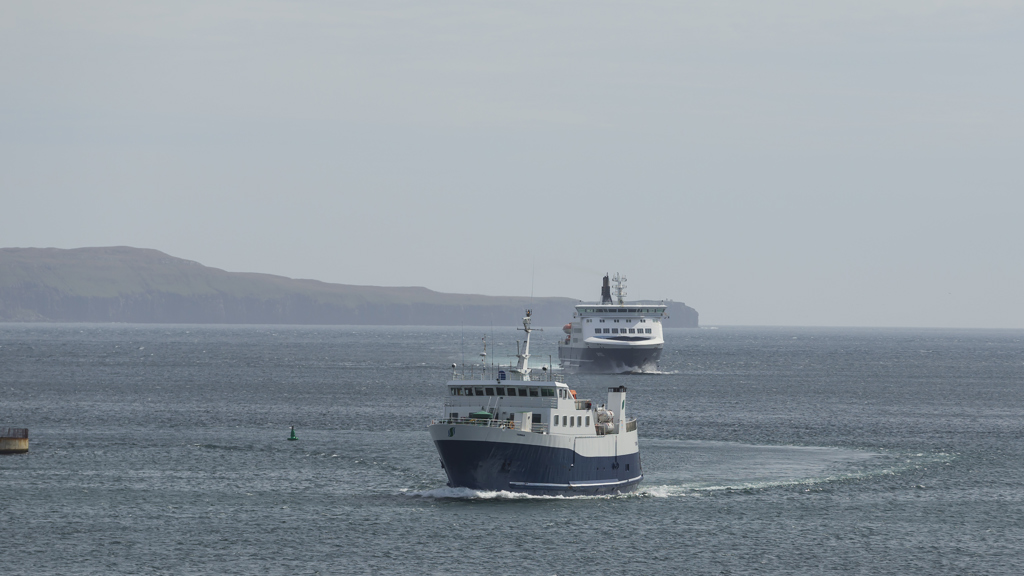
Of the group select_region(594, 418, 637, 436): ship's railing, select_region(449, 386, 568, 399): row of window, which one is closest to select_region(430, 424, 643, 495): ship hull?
select_region(594, 418, 637, 436): ship's railing

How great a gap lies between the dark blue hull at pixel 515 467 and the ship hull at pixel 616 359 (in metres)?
114

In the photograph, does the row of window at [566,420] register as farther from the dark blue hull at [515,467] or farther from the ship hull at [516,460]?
the dark blue hull at [515,467]

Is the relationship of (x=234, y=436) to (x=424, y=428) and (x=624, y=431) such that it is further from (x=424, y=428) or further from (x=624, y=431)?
(x=624, y=431)

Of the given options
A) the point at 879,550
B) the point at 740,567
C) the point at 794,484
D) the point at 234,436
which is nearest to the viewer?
the point at 740,567

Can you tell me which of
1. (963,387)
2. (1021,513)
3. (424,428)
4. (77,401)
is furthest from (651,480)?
(963,387)

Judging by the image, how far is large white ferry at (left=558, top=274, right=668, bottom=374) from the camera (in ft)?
575

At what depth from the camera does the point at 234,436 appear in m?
90.7

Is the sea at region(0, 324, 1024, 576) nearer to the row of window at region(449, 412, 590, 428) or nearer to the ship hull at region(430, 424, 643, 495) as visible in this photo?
the ship hull at region(430, 424, 643, 495)

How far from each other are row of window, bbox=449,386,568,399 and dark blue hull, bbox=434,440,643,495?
2870 millimetres

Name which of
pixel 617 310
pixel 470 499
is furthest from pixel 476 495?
pixel 617 310

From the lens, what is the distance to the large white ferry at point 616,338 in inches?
6905

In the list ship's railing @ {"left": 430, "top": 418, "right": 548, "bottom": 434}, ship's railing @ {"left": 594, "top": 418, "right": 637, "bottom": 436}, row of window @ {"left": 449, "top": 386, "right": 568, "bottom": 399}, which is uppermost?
row of window @ {"left": 449, "top": 386, "right": 568, "bottom": 399}

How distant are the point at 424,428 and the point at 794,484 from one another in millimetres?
34975

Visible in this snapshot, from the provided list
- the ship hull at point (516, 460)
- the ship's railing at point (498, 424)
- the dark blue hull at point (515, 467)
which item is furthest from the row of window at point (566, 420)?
the dark blue hull at point (515, 467)
